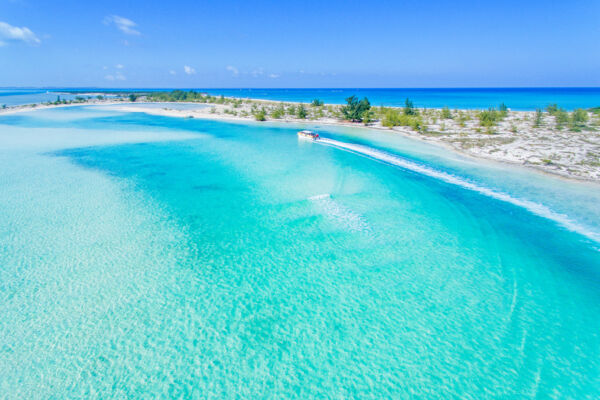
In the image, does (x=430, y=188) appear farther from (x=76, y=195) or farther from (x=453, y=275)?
(x=76, y=195)

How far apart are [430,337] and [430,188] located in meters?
13.1

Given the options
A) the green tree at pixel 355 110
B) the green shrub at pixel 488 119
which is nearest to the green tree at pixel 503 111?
the green shrub at pixel 488 119

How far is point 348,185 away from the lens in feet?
67.3

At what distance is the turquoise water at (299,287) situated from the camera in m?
7.40

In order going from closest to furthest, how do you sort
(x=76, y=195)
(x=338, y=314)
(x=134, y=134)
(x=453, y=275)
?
(x=338, y=314) → (x=453, y=275) → (x=76, y=195) → (x=134, y=134)

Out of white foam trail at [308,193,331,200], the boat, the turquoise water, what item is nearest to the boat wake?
white foam trail at [308,193,331,200]

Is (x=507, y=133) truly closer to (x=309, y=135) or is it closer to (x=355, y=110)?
(x=355, y=110)

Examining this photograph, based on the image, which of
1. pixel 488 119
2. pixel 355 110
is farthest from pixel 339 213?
pixel 355 110

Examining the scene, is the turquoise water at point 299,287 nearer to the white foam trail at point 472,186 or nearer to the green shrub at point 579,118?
the white foam trail at point 472,186

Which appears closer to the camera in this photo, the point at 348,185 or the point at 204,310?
the point at 204,310

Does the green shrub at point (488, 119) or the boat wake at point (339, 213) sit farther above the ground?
the green shrub at point (488, 119)

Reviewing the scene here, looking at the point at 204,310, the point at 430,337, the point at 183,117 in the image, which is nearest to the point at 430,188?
the point at 430,337

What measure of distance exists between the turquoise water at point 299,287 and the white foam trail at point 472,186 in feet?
0.57

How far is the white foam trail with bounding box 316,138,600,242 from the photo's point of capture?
1416 cm
